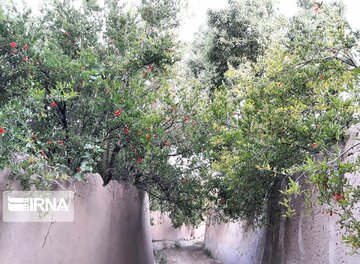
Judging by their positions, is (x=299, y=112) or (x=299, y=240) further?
(x=299, y=240)

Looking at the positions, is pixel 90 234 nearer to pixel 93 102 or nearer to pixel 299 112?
pixel 93 102

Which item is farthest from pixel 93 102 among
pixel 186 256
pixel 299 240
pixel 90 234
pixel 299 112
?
pixel 186 256

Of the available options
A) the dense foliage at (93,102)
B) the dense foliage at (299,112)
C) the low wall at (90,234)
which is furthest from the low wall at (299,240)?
the low wall at (90,234)

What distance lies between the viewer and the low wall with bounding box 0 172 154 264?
12.8 feet

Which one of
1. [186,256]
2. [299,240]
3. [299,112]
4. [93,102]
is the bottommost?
[186,256]

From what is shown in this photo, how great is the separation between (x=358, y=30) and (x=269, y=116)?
1224 millimetres

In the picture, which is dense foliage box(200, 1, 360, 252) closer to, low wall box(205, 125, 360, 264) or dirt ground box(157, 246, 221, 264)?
low wall box(205, 125, 360, 264)

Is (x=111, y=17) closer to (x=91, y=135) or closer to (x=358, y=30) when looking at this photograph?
(x=91, y=135)

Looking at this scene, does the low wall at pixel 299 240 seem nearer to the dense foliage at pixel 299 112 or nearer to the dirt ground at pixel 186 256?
the dense foliage at pixel 299 112

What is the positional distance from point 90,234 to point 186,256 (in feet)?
23.9

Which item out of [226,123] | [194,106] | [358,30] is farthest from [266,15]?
[358,30]

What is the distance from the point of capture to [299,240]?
536cm

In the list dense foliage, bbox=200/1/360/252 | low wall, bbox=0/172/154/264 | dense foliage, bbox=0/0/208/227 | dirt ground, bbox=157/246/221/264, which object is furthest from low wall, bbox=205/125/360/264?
low wall, bbox=0/172/154/264

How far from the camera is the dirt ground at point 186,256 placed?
1051 centimetres
